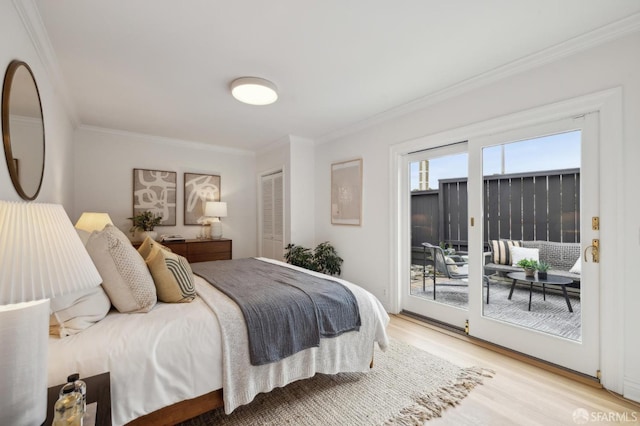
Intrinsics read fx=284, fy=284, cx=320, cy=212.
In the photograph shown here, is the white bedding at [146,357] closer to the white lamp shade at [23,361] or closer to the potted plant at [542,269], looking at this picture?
the white lamp shade at [23,361]

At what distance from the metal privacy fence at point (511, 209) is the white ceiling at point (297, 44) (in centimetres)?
103

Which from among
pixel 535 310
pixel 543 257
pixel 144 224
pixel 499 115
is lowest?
pixel 535 310

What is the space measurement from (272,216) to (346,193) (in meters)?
1.64

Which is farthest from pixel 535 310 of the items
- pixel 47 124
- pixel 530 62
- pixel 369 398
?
pixel 47 124

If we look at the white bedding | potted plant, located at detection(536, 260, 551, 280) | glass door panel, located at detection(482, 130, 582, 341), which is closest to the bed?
the white bedding

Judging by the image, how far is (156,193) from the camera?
4.58m

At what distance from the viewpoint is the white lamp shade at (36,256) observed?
0.78 m

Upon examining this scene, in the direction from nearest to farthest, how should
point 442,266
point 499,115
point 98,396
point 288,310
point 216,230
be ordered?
point 98,396, point 288,310, point 499,115, point 442,266, point 216,230

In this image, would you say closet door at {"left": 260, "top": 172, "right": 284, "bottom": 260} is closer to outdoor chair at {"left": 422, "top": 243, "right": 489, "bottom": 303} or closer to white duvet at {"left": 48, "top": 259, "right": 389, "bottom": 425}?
outdoor chair at {"left": 422, "top": 243, "right": 489, "bottom": 303}

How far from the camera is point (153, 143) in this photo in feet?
15.0

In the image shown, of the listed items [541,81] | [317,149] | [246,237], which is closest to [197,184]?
[246,237]

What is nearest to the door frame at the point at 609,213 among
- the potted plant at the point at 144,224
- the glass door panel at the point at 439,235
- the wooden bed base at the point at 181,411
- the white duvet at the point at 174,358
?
the glass door panel at the point at 439,235

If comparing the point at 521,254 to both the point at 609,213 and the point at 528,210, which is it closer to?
the point at 528,210

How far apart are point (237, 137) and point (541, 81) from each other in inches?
152
